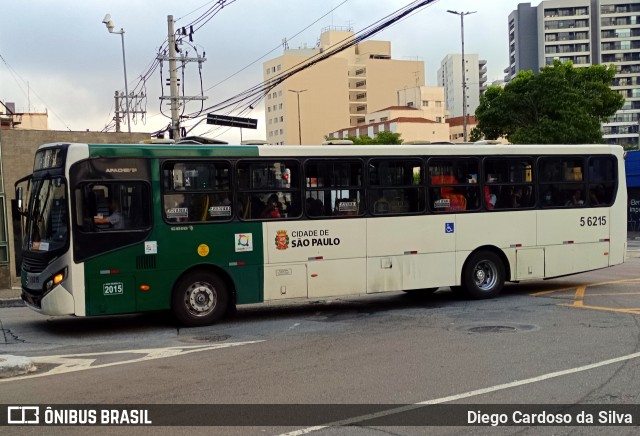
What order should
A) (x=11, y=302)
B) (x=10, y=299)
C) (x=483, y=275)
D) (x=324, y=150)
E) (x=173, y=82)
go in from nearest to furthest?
(x=324, y=150), (x=483, y=275), (x=11, y=302), (x=10, y=299), (x=173, y=82)

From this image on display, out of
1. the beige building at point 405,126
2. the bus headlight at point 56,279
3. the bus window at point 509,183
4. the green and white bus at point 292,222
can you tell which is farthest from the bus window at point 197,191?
the beige building at point 405,126

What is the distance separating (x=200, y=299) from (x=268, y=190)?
2210 mm

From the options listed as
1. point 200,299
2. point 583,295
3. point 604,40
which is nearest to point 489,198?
point 583,295

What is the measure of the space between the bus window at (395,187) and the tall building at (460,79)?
159 meters

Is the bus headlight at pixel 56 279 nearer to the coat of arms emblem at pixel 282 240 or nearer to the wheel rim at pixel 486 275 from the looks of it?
the coat of arms emblem at pixel 282 240

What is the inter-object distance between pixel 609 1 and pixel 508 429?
132 meters

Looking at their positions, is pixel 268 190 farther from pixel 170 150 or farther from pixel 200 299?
A: pixel 200 299

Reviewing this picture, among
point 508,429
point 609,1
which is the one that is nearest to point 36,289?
point 508,429

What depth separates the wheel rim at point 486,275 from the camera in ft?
46.6

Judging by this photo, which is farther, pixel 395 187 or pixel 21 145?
pixel 21 145

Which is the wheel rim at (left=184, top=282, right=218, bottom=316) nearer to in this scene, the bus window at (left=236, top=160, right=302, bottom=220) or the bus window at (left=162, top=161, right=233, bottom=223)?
the bus window at (left=162, top=161, right=233, bottom=223)

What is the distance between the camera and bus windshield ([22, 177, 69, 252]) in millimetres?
10859

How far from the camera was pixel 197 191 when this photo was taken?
11.6 metres

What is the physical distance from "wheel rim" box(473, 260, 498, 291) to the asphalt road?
44 centimetres
